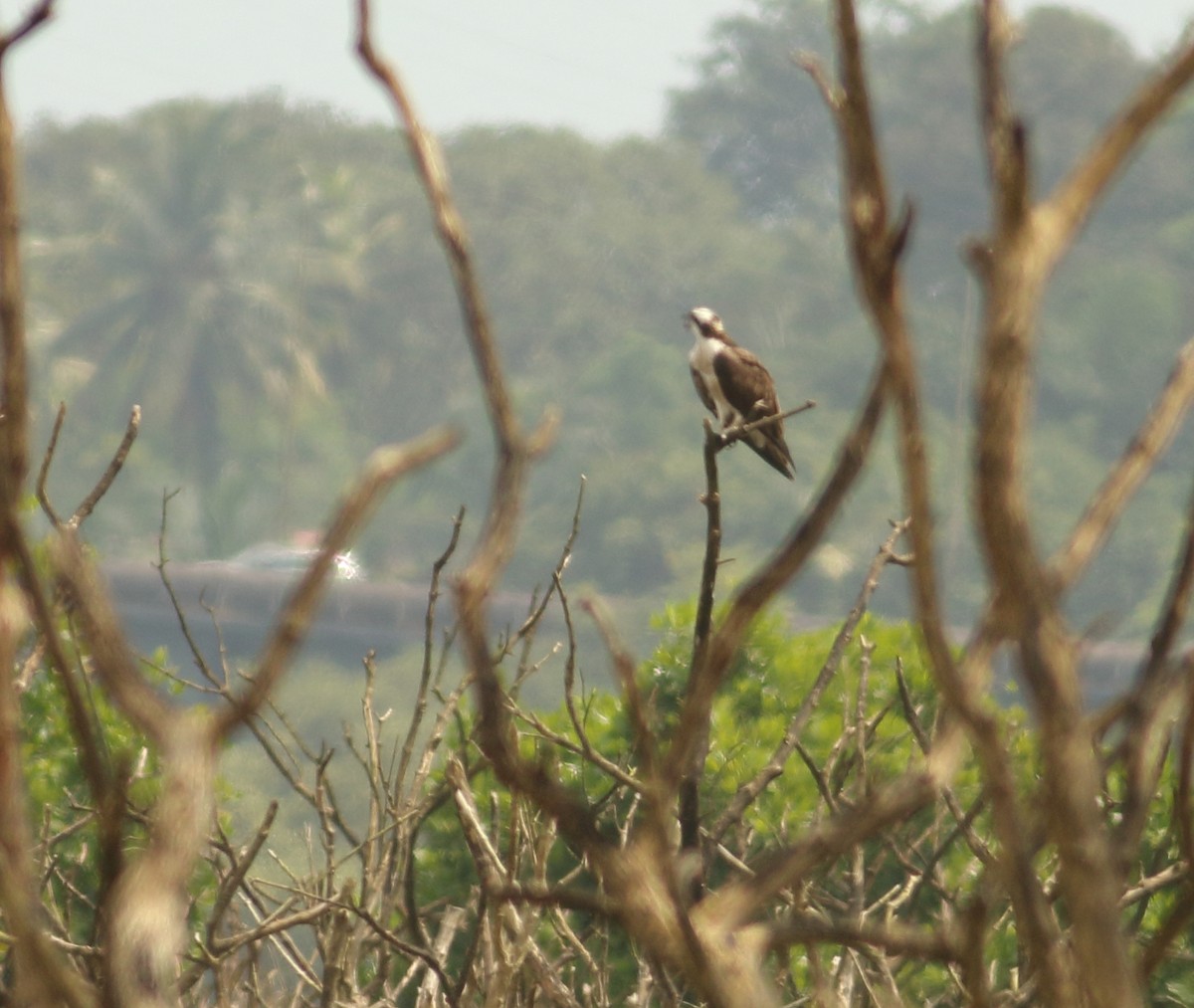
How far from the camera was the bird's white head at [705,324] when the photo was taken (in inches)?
276

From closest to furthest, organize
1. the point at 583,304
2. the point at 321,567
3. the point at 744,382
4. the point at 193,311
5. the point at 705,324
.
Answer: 1. the point at 321,567
2. the point at 744,382
3. the point at 705,324
4. the point at 193,311
5. the point at 583,304

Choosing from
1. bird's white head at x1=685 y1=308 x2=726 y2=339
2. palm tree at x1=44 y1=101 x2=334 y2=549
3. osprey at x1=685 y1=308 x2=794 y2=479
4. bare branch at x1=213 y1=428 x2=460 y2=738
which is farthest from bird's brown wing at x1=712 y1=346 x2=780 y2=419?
palm tree at x1=44 y1=101 x2=334 y2=549

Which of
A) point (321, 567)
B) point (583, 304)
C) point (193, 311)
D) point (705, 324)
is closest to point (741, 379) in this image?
point (705, 324)

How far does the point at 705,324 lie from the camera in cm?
713

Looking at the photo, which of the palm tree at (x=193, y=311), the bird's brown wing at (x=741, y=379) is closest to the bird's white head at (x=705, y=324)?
the bird's brown wing at (x=741, y=379)

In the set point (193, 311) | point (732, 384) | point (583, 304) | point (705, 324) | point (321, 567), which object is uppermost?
point (321, 567)

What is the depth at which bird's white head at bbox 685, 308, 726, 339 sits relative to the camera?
700 cm

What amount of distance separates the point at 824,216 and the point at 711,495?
66833mm

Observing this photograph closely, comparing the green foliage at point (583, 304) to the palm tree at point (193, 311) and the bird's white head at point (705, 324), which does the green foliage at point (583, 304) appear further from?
the bird's white head at point (705, 324)

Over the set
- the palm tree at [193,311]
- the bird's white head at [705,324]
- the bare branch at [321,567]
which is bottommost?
→ the palm tree at [193,311]

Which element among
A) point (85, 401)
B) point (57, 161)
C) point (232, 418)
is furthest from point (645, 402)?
point (57, 161)

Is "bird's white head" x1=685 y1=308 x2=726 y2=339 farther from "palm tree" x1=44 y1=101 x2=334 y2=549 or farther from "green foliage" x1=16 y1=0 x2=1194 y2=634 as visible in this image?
"palm tree" x1=44 y1=101 x2=334 y2=549

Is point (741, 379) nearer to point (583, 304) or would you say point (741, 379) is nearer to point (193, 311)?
point (193, 311)

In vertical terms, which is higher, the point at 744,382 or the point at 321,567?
the point at 321,567
